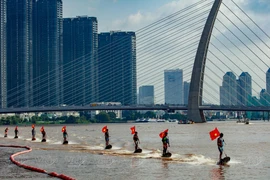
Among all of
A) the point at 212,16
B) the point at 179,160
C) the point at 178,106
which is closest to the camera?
the point at 179,160

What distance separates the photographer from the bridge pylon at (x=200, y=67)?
106m

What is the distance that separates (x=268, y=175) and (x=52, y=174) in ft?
30.7

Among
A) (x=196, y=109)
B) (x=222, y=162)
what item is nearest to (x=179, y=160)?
(x=222, y=162)

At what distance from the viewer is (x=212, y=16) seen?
105m

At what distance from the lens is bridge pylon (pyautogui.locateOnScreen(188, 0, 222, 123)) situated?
105500 mm

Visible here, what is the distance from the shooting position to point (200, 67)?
358 feet

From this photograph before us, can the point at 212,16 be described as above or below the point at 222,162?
above

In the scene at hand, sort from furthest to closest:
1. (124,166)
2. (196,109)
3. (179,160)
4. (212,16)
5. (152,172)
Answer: (196,109) → (212,16) → (179,160) → (124,166) → (152,172)

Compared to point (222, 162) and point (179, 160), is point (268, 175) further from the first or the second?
point (179, 160)

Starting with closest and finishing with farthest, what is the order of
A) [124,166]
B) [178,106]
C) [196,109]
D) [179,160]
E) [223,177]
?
[223,177] → [124,166] → [179,160] → [196,109] → [178,106]

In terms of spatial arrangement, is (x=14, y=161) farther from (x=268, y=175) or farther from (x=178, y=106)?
(x=178, y=106)

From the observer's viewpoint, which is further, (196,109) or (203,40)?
(196,109)

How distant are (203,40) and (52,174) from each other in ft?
279

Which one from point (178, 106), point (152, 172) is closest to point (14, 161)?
point (152, 172)
